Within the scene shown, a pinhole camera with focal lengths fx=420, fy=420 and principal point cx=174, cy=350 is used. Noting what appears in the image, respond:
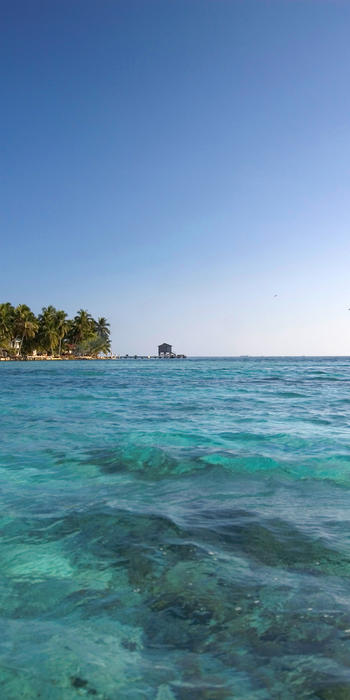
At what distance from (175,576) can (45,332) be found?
75728 millimetres

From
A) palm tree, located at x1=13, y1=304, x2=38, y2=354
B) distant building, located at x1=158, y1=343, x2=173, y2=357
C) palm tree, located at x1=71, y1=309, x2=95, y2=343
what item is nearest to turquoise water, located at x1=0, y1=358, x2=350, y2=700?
palm tree, located at x1=13, y1=304, x2=38, y2=354

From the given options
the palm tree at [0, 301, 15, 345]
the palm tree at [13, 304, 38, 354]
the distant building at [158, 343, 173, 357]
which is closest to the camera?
the palm tree at [0, 301, 15, 345]

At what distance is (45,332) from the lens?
74500mm

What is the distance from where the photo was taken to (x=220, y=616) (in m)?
2.08

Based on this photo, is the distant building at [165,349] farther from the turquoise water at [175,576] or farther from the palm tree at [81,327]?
the turquoise water at [175,576]

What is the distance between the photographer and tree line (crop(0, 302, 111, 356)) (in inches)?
2717

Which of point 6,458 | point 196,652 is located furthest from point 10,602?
point 6,458

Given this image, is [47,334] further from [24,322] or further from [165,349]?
[165,349]

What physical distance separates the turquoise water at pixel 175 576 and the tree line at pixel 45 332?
217 ft

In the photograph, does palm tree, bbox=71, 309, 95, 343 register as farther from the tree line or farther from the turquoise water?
the turquoise water

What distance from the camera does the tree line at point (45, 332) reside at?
226 ft

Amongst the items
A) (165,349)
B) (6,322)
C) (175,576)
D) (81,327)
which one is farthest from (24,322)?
(165,349)

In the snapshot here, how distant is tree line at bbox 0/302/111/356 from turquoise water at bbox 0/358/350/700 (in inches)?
2599

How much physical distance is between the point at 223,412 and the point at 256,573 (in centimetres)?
814
